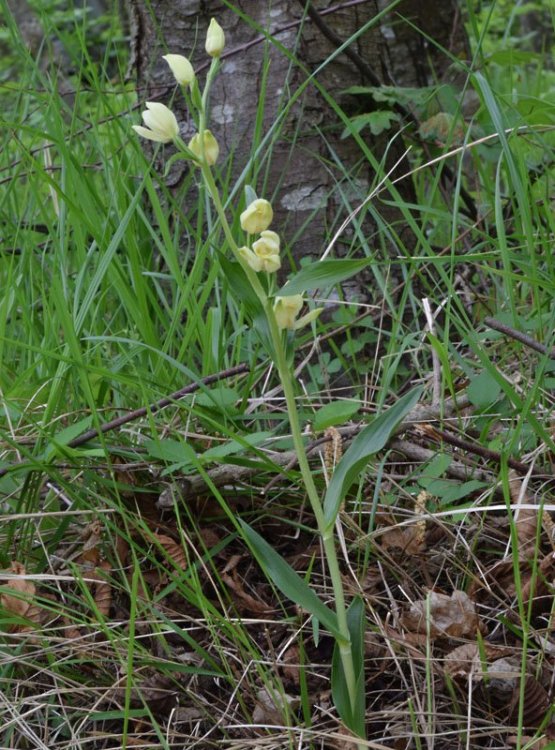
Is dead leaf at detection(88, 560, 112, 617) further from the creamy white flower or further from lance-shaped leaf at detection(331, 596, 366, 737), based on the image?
the creamy white flower

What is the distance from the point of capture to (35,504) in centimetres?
136

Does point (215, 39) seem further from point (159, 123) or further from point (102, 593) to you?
point (102, 593)

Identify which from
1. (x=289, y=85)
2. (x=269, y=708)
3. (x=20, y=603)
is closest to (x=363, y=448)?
(x=269, y=708)

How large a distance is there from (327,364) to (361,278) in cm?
30

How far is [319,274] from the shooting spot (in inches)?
36.7

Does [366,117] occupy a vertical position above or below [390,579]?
above

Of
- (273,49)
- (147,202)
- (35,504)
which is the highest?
(273,49)

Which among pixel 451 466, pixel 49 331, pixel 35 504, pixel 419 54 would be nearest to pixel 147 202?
pixel 49 331

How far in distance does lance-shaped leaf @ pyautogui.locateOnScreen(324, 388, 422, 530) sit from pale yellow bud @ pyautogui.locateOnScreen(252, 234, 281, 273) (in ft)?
0.70

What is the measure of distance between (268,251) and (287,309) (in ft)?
0.24

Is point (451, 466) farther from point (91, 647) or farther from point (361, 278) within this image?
point (361, 278)

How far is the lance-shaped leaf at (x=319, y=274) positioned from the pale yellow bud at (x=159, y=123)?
232 millimetres

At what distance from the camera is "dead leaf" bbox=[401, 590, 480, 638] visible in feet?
3.73

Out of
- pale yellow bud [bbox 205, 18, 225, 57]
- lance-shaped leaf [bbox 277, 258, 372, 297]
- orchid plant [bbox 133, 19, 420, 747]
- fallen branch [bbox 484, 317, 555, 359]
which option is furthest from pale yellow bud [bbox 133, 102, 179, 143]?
fallen branch [bbox 484, 317, 555, 359]
